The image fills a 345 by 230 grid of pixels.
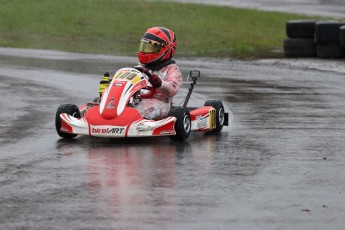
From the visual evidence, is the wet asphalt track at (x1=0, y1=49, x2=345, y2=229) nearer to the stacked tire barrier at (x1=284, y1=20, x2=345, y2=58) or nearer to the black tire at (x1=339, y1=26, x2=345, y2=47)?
the black tire at (x1=339, y1=26, x2=345, y2=47)

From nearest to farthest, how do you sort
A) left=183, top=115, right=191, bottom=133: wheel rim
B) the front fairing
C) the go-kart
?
the go-kart
the front fairing
left=183, top=115, right=191, bottom=133: wheel rim

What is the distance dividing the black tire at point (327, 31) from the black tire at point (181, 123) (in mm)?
12718

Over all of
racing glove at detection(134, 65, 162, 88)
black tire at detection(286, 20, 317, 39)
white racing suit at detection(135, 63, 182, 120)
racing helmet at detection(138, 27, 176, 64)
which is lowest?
black tire at detection(286, 20, 317, 39)

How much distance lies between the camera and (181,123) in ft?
37.0

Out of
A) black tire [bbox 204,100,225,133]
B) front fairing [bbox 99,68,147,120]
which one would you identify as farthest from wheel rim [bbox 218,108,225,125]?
front fairing [bbox 99,68,147,120]

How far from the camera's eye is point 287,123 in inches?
515

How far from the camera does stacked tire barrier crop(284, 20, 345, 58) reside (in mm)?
23891

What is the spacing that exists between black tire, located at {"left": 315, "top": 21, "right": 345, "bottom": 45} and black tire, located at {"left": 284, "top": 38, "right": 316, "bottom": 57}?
0.77m

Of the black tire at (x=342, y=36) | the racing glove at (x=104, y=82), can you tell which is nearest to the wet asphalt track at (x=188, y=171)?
the racing glove at (x=104, y=82)

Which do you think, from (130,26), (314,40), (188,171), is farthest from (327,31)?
(188,171)

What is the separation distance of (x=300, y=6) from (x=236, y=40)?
35.4ft

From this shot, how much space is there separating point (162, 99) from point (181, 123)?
826 millimetres

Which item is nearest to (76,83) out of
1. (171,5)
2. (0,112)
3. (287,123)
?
(0,112)

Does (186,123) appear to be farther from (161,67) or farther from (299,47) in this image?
(299,47)
